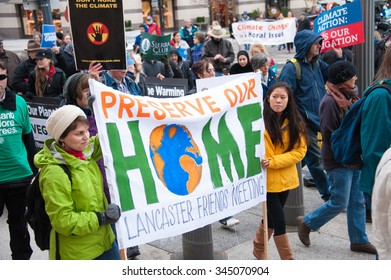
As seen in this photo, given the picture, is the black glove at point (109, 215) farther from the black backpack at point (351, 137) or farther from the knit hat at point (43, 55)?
the knit hat at point (43, 55)

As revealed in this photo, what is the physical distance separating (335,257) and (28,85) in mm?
4576

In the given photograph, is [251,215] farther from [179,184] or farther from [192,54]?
[192,54]

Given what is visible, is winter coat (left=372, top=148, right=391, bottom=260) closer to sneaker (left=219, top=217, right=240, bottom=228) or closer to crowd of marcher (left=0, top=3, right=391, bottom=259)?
crowd of marcher (left=0, top=3, right=391, bottom=259)

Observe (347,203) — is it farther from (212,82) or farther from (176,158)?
(176,158)

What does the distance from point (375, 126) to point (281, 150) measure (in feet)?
2.93

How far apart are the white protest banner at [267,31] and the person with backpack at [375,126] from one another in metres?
10.5

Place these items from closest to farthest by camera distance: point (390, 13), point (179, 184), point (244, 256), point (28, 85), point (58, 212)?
point (58, 212)
point (179, 184)
point (244, 256)
point (28, 85)
point (390, 13)

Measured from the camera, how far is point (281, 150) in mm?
4219

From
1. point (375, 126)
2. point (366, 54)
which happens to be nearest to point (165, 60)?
point (366, 54)

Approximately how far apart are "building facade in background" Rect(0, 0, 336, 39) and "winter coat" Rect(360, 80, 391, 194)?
103 ft

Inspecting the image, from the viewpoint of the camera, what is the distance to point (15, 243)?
4539 mm

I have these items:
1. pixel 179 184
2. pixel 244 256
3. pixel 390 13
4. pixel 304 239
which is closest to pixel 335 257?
pixel 304 239

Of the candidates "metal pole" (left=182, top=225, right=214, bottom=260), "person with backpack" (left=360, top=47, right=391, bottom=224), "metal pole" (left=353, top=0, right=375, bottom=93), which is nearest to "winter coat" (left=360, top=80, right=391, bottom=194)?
"person with backpack" (left=360, top=47, right=391, bottom=224)

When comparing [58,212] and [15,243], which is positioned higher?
[58,212]
